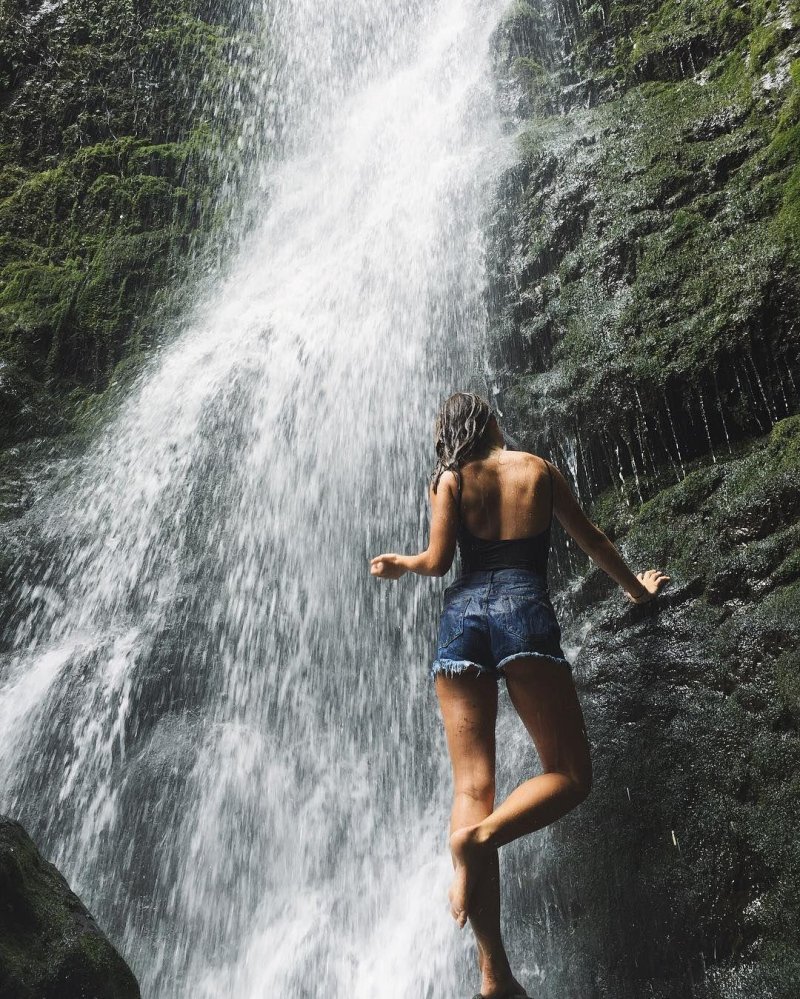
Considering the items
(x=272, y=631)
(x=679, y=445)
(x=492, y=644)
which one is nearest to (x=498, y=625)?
(x=492, y=644)

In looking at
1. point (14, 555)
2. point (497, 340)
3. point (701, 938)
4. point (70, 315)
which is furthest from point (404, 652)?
point (70, 315)

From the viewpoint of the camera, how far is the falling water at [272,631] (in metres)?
4.67

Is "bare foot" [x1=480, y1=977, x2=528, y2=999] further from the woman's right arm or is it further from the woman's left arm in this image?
the woman's right arm

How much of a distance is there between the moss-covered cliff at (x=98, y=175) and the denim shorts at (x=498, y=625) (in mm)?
7187

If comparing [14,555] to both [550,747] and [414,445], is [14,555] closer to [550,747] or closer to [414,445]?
[414,445]

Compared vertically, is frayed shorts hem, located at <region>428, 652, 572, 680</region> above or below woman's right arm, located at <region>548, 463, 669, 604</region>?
below

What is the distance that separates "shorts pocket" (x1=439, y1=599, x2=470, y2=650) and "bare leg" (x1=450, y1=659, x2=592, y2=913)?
223mm

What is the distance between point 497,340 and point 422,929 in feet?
13.7

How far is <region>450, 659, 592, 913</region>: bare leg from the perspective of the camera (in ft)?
7.72

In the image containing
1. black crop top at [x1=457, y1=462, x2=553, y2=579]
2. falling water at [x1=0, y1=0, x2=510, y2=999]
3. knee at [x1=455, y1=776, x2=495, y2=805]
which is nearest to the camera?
knee at [x1=455, y1=776, x2=495, y2=805]

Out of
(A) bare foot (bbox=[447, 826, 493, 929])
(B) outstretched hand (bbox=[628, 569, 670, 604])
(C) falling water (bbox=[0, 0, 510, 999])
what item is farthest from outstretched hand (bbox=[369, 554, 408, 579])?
(C) falling water (bbox=[0, 0, 510, 999])

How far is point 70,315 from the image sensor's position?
32.1 ft

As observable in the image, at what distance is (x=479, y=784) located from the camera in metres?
2.56

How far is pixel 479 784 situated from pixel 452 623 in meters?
0.55
